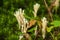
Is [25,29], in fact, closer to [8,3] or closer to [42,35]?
[42,35]

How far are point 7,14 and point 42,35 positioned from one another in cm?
73

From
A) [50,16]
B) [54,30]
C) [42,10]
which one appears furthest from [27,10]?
[54,30]

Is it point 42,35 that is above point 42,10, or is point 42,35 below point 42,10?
below

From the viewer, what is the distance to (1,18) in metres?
2.08

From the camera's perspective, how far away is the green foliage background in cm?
192

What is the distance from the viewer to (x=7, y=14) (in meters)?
2.16

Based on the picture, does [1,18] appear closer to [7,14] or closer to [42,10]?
[7,14]

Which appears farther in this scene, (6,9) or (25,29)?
(6,9)

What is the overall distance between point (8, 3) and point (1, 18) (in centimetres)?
27

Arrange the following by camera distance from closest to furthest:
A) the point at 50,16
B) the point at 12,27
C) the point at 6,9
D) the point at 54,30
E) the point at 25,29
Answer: the point at 25,29, the point at 54,30, the point at 50,16, the point at 12,27, the point at 6,9

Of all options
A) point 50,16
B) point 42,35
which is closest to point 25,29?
point 42,35

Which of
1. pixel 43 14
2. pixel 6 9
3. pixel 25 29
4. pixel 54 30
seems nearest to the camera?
pixel 25 29

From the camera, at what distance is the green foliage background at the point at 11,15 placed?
192 centimetres

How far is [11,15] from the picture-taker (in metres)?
Answer: 2.11
